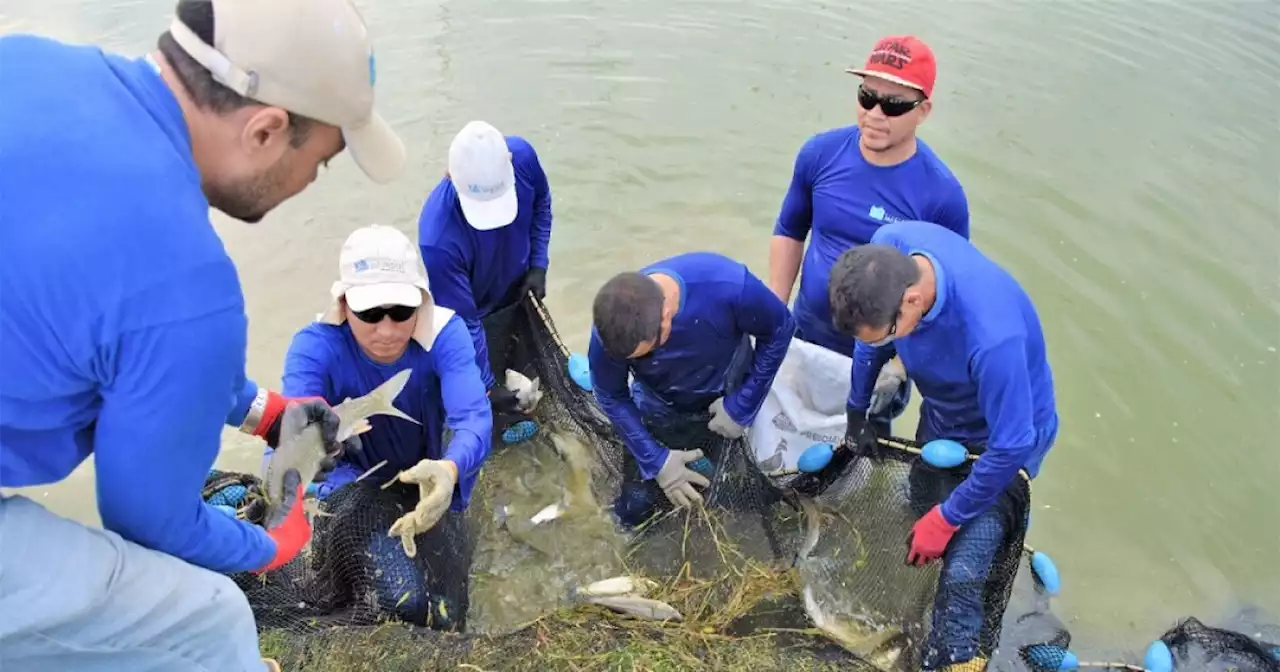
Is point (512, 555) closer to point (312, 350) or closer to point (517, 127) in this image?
point (312, 350)

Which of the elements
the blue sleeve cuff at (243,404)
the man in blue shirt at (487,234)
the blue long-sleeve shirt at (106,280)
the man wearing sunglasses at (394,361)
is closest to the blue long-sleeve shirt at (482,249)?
the man in blue shirt at (487,234)

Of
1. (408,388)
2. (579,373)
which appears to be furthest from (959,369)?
(408,388)

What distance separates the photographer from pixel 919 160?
374 cm

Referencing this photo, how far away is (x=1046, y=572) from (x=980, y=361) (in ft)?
5.56

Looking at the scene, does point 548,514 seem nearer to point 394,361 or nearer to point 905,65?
point 394,361

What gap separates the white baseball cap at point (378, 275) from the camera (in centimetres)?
298

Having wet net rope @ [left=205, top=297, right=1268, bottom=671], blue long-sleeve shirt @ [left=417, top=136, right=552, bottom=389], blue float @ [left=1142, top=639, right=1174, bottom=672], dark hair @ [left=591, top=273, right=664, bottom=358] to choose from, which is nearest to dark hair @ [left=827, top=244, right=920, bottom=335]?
dark hair @ [left=591, top=273, right=664, bottom=358]

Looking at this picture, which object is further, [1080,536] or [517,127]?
[517,127]

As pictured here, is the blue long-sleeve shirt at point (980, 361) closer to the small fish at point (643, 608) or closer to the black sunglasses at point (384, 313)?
the small fish at point (643, 608)

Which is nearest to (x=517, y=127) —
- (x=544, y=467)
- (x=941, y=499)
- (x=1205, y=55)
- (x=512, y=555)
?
(x=544, y=467)

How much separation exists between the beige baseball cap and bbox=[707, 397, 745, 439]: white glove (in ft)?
7.91

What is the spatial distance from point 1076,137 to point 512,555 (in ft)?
20.8

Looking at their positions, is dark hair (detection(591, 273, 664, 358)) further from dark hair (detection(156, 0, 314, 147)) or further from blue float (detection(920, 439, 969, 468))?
dark hair (detection(156, 0, 314, 147))

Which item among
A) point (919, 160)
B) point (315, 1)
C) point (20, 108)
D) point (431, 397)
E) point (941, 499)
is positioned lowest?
point (941, 499)
